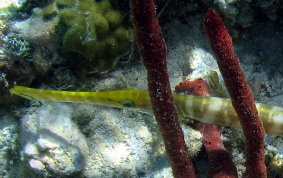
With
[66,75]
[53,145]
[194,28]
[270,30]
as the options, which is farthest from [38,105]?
[270,30]

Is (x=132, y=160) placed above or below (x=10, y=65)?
below

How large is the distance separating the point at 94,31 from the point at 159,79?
7.43 ft

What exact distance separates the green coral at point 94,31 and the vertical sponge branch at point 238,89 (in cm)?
254

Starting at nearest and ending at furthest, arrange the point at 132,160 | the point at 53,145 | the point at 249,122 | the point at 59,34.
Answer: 1. the point at 249,122
2. the point at 53,145
3. the point at 132,160
4. the point at 59,34

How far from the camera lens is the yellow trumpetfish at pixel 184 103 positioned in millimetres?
3600

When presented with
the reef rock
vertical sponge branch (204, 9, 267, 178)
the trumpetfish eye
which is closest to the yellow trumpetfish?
the trumpetfish eye

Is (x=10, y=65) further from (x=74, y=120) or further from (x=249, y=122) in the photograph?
(x=249, y=122)

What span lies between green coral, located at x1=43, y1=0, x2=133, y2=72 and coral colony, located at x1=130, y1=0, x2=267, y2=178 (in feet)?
7.07

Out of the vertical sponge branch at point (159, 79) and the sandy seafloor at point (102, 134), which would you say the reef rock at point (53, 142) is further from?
the vertical sponge branch at point (159, 79)

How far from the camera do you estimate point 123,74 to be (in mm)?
5027

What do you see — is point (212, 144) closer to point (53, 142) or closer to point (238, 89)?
point (238, 89)

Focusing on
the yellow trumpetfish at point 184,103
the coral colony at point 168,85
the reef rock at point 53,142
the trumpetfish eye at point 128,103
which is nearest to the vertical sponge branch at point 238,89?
the coral colony at point 168,85

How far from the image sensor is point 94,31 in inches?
175

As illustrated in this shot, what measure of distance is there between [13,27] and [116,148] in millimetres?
2541
